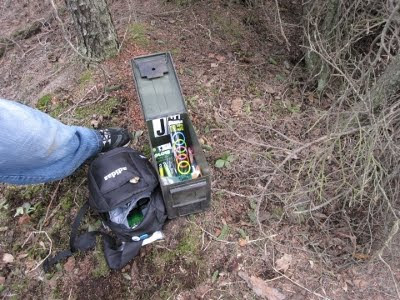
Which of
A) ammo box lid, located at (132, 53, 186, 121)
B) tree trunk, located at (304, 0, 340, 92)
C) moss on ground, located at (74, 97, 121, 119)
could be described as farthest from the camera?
moss on ground, located at (74, 97, 121, 119)

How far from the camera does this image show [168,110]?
244 centimetres

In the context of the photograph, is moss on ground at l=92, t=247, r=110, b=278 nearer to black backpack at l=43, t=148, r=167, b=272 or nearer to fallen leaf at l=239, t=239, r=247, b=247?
black backpack at l=43, t=148, r=167, b=272

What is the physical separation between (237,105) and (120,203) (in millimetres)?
1295

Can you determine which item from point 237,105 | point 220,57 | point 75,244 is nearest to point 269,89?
point 237,105

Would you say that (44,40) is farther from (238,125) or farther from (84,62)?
(238,125)

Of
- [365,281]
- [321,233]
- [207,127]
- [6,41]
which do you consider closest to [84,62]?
[207,127]

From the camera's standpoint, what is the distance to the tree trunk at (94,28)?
9.25 feet

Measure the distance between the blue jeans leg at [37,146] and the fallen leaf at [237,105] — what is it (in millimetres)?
1061

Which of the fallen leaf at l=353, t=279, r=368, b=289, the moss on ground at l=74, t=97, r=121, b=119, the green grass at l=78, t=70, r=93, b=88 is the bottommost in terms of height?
the fallen leaf at l=353, t=279, r=368, b=289

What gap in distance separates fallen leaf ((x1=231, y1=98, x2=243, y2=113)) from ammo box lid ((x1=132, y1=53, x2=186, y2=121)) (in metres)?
0.62

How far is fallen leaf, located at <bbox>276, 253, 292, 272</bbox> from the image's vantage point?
2.24 metres

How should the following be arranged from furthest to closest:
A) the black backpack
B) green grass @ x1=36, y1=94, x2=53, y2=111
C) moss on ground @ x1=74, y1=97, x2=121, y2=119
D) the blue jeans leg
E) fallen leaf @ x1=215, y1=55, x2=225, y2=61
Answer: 1. fallen leaf @ x1=215, y1=55, x2=225, y2=61
2. green grass @ x1=36, y1=94, x2=53, y2=111
3. moss on ground @ x1=74, y1=97, x2=121, y2=119
4. the black backpack
5. the blue jeans leg

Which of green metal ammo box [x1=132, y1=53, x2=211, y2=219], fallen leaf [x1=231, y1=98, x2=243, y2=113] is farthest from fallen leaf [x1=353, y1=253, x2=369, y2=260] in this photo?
fallen leaf [x1=231, y1=98, x2=243, y2=113]

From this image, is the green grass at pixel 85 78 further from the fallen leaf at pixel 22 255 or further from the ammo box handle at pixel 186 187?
the ammo box handle at pixel 186 187
